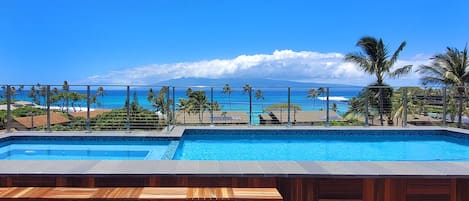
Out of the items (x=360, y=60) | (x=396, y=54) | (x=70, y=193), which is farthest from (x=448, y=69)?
(x=70, y=193)

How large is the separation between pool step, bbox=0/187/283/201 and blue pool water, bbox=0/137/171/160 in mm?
3091

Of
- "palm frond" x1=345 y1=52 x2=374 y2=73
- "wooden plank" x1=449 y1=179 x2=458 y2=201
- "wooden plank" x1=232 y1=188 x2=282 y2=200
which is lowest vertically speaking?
"wooden plank" x1=449 y1=179 x2=458 y2=201

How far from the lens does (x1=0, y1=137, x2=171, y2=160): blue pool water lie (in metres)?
5.02

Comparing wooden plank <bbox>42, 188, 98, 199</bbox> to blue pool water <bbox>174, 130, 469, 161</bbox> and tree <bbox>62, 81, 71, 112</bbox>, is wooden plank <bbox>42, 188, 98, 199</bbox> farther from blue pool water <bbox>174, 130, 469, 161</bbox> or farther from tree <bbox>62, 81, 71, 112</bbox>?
tree <bbox>62, 81, 71, 112</bbox>

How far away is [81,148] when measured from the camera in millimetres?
5426

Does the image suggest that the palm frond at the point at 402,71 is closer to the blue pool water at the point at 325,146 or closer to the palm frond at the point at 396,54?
the palm frond at the point at 396,54

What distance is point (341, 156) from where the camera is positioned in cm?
528

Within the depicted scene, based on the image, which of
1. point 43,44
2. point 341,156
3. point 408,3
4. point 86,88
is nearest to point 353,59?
point 408,3

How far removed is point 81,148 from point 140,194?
4.21 metres

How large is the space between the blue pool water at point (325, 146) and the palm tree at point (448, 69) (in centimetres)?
1037

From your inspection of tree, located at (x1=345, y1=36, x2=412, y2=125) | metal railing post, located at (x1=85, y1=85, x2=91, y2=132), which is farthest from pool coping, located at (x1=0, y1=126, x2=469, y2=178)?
tree, located at (x1=345, y1=36, x2=412, y2=125)

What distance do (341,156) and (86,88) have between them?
4.43 metres

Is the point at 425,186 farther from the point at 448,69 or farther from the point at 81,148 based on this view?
the point at 448,69

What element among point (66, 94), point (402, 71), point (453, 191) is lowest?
point (453, 191)
